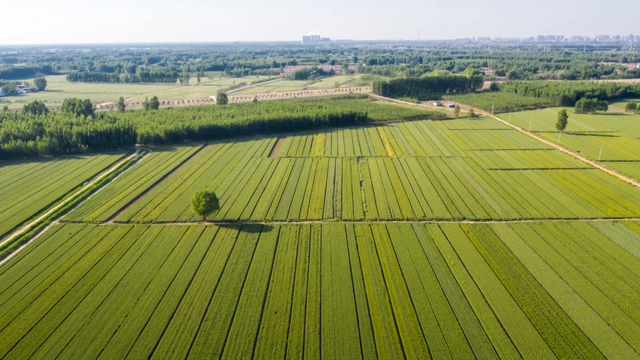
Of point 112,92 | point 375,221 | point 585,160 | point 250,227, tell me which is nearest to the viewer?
point 250,227

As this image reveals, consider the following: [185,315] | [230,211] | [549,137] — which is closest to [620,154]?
[549,137]

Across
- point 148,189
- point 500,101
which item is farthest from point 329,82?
point 148,189

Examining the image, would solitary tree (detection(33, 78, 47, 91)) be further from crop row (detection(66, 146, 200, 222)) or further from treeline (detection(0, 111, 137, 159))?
crop row (detection(66, 146, 200, 222))

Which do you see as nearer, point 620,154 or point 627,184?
point 627,184

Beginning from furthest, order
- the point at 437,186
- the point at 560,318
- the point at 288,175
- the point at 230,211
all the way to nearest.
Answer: the point at 288,175, the point at 437,186, the point at 230,211, the point at 560,318

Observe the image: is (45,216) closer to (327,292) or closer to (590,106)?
(327,292)

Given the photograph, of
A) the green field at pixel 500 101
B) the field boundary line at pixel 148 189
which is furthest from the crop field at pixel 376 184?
the green field at pixel 500 101

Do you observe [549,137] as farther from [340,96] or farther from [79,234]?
[79,234]

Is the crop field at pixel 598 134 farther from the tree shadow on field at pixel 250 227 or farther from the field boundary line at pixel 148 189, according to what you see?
the field boundary line at pixel 148 189
